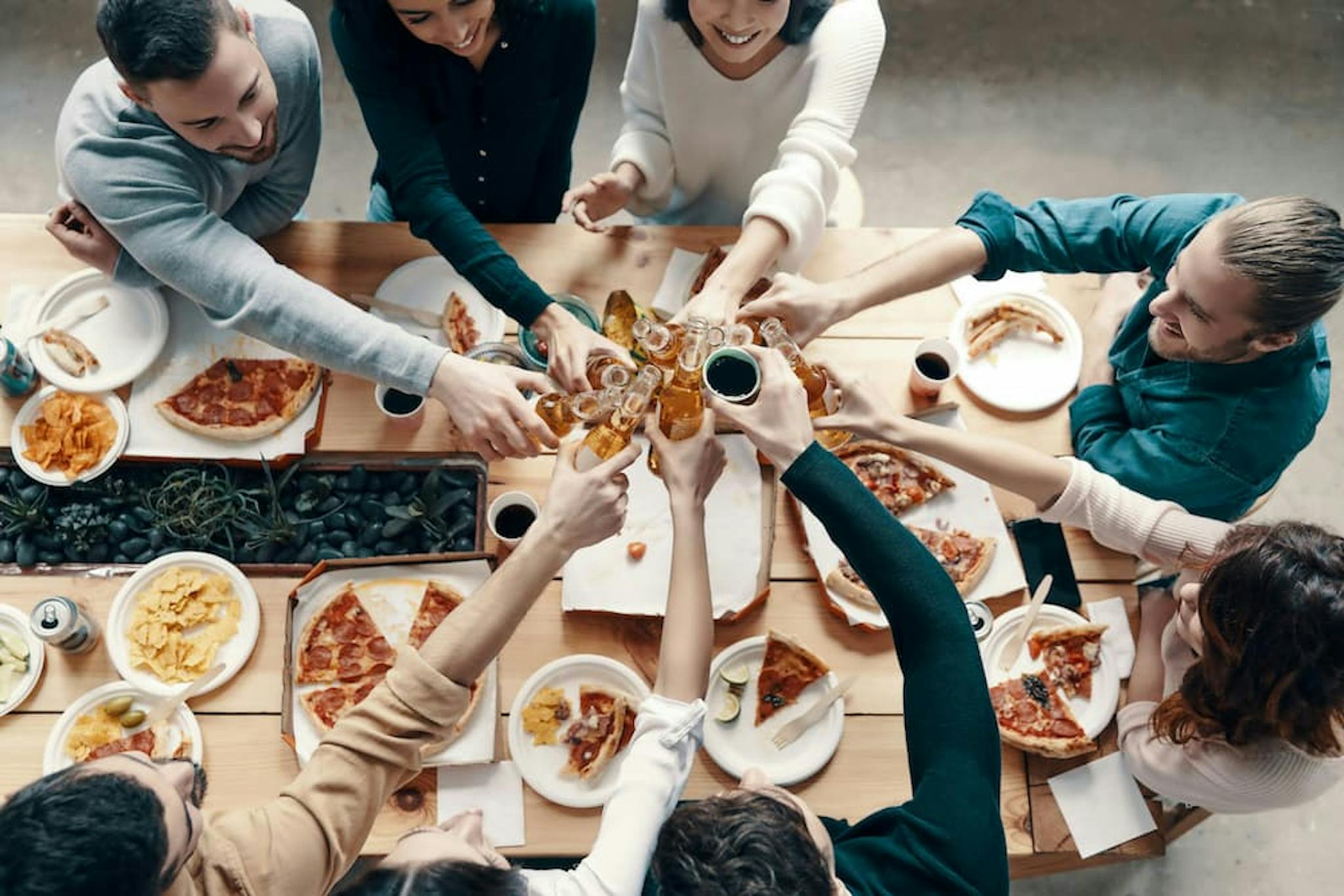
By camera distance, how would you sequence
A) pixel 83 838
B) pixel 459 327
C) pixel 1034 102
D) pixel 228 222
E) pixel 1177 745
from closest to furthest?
pixel 83 838
pixel 1177 745
pixel 228 222
pixel 459 327
pixel 1034 102

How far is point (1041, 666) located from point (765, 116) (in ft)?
4.72

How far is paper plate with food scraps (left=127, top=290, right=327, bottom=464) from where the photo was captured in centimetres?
204

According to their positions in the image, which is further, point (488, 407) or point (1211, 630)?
point (488, 407)

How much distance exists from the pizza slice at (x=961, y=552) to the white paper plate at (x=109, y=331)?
5.82 ft

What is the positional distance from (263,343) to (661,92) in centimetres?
113

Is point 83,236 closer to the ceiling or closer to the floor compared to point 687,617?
closer to the ceiling

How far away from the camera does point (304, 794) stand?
1.50 m

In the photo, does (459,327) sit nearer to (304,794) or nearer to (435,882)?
(304,794)

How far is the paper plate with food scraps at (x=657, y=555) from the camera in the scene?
194 cm

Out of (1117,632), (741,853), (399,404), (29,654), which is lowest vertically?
(29,654)

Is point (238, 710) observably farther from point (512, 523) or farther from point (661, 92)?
point (661, 92)

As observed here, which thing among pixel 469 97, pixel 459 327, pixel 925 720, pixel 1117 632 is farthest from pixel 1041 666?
pixel 469 97

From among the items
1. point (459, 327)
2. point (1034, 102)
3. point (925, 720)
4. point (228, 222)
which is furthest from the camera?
point (1034, 102)

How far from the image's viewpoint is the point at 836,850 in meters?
1.56
